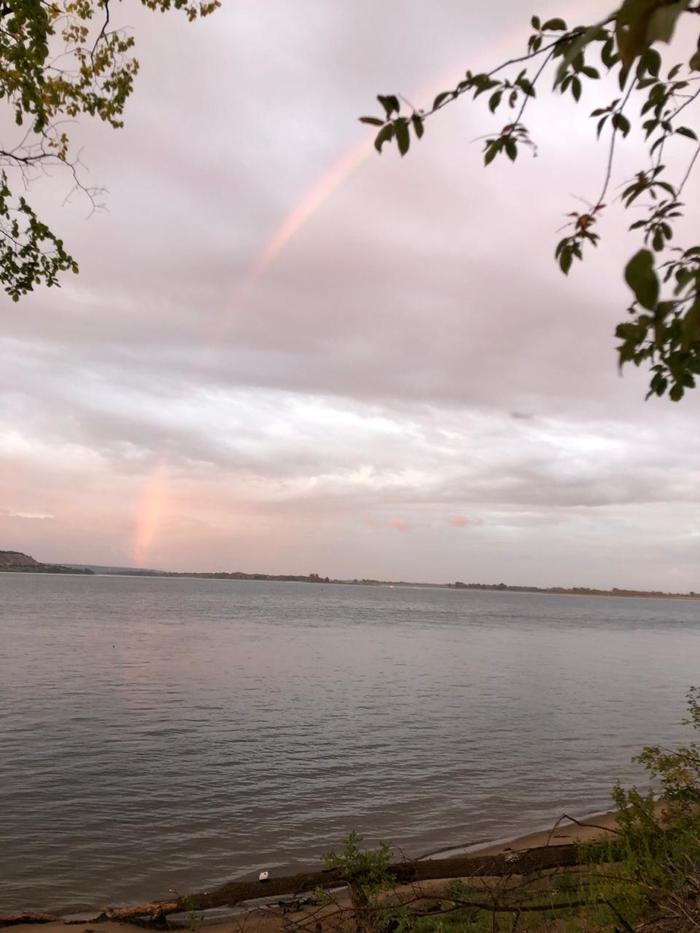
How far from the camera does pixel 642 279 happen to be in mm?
1254

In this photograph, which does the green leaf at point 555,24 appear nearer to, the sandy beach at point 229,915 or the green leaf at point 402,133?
the green leaf at point 402,133

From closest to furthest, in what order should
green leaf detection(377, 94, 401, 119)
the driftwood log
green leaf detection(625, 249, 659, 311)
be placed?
green leaf detection(625, 249, 659, 311) → green leaf detection(377, 94, 401, 119) → the driftwood log

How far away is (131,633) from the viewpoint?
65.5 m

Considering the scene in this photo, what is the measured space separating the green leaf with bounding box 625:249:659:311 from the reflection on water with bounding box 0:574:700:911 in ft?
43.2

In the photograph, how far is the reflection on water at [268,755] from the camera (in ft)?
44.6

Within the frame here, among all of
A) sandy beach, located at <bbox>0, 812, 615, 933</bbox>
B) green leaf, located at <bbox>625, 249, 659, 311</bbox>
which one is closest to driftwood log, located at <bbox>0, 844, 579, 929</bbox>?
sandy beach, located at <bbox>0, 812, 615, 933</bbox>

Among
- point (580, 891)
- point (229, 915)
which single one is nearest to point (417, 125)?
point (580, 891)

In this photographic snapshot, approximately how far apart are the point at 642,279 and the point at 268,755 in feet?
73.7

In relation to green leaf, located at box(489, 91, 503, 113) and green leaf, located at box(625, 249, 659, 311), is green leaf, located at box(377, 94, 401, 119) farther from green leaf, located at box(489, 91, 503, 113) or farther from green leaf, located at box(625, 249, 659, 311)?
green leaf, located at box(625, 249, 659, 311)

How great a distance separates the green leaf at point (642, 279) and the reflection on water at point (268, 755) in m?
13.2

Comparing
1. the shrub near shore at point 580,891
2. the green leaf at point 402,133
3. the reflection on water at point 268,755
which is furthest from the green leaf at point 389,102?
the reflection on water at point 268,755

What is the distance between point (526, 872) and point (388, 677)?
33.5 metres

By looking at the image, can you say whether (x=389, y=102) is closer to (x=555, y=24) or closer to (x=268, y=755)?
(x=555, y=24)

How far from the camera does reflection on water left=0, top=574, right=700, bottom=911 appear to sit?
13.6 metres
